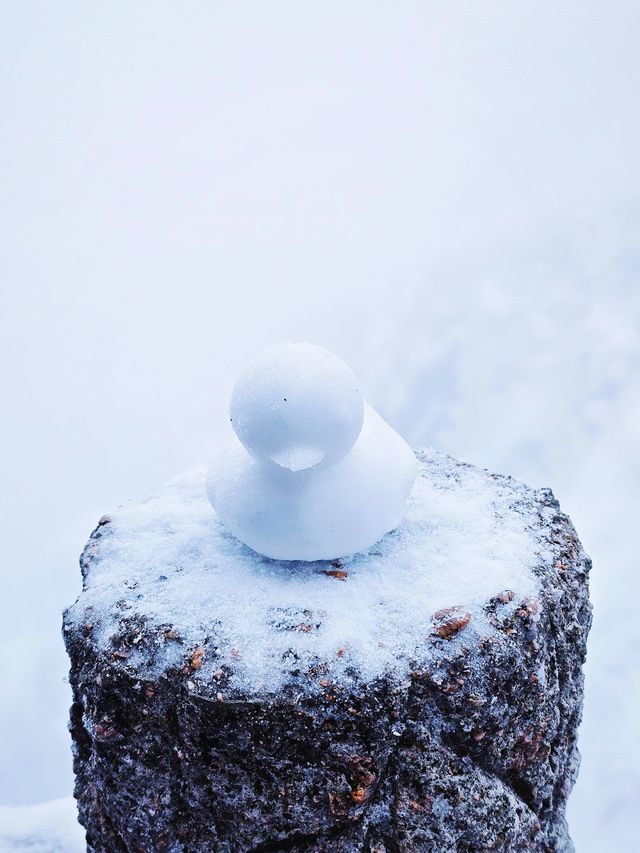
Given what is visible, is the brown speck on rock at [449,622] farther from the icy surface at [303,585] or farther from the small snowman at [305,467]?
the small snowman at [305,467]

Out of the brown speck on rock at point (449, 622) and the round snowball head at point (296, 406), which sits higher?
the round snowball head at point (296, 406)

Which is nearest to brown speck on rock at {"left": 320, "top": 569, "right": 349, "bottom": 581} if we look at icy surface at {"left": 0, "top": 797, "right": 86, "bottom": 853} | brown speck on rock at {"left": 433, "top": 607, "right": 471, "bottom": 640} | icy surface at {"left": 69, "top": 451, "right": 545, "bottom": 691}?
icy surface at {"left": 69, "top": 451, "right": 545, "bottom": 691}

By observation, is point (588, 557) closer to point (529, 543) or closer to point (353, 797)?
point (529, 543)

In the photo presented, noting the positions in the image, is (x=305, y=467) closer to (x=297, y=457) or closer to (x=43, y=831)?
(x=297, y=457)

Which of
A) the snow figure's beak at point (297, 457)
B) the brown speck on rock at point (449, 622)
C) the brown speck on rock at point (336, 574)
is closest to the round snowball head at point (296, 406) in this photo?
the snow figure's beak at point (297, 457)

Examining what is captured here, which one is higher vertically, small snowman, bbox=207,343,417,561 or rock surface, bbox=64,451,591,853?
small snowman, bbox=207,343,417,561

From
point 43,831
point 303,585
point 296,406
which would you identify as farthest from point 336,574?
point 43,831

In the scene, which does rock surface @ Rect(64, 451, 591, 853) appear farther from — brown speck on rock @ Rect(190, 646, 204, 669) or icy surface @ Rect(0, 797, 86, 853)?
icy surface @ Rect(0, 797, 86, 853)
